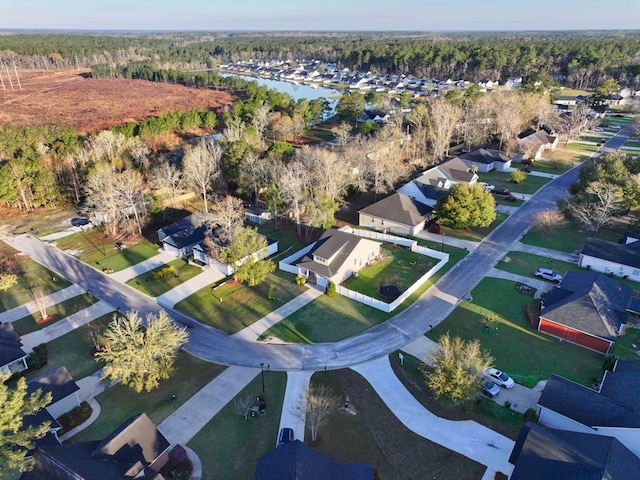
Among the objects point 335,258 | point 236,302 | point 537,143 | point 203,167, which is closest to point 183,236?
point 203,167

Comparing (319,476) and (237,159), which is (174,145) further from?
(319,476)

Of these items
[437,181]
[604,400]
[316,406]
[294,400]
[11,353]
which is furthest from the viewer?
[437,181]

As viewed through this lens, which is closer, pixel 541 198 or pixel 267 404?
pixel 267 404

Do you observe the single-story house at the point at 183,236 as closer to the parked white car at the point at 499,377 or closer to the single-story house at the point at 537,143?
the parked white car at the point at 499,377

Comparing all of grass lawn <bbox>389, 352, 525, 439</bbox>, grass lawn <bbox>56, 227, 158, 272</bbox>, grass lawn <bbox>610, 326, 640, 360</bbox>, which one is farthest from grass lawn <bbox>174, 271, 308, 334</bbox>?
grass lawn <bbox>610, 326, 640, 360</bbox>

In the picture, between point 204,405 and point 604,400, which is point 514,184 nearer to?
point 604,400

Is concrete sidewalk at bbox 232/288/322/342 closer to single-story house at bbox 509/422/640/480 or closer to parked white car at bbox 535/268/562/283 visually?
single-story house at bbox 509/422/640/480

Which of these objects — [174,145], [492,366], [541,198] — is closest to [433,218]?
[541,198]
